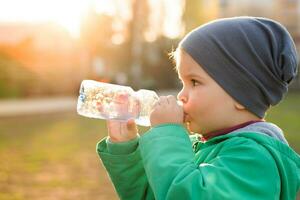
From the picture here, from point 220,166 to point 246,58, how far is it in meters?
0.36

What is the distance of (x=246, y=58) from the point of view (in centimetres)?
219

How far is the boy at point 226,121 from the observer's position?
204 cm

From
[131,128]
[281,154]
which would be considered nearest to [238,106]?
[281,154]

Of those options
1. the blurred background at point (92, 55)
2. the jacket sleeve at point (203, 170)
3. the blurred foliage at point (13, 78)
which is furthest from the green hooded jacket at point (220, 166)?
the blurred foliage at point (13, 78)

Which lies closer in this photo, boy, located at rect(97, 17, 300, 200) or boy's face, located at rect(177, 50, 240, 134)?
boy, located at rect(97, 17, 300, 200)

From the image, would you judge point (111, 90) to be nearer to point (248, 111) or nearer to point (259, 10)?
point (248, 111)

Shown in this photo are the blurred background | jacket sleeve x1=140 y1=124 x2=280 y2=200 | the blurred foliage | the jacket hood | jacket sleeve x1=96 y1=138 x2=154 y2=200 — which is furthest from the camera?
the blurred foliage

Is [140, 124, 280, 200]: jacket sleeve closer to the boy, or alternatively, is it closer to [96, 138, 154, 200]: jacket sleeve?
the boy

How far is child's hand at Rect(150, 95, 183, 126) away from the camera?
215 centimetres

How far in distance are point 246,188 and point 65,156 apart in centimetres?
833

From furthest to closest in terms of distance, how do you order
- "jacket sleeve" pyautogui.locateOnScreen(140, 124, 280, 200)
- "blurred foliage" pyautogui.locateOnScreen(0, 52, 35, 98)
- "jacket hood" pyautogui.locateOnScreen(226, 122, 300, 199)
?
"blurred foliage" pyautogui.locateOnScreen(0, 52, 35, 98), "jacket hood" pyautogui.locateOnScreen(226, 122, 300, 199), "jacket sleeve" pyautogui.locateOnScreen(140, 124, 280, 200)

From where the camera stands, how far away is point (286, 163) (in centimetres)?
216

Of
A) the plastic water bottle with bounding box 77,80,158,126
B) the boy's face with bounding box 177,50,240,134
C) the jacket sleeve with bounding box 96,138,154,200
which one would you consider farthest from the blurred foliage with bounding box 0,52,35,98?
the boy's face with bounding box 177,50,240,134

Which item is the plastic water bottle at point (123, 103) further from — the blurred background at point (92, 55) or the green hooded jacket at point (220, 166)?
the blurred background at point (92, 55)
